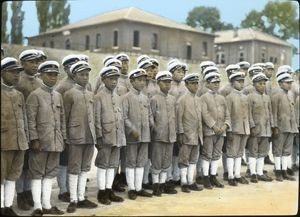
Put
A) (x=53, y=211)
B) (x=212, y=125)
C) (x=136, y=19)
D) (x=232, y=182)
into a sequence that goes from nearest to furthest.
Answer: (x=53, y=211) → (x=212, y=125) → (x=232, y=182) → (x=136, y=19)

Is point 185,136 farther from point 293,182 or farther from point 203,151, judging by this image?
point 293,182

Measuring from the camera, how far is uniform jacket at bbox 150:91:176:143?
7660mm

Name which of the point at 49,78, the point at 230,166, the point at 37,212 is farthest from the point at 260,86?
the point at 37,212

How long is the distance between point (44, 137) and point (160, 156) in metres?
2.30

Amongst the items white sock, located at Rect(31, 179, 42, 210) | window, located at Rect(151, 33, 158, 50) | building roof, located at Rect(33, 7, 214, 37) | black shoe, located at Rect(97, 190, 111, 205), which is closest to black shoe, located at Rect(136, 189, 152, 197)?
black shoe, located at Rect(97, 190, 111, 205)

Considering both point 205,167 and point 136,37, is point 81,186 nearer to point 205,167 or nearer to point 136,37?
point 205,167

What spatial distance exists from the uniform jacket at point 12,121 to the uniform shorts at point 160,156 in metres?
2.55

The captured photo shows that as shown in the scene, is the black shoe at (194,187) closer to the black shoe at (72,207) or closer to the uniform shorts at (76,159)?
the uniform shorts at (76,159)

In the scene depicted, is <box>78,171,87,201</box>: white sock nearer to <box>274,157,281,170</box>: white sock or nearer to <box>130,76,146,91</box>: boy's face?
<box>130,76,146,91</box>: boy's face

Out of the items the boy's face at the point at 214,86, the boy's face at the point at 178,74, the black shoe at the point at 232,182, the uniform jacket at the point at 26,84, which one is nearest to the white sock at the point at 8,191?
the uniform jacket at the point at 26,84

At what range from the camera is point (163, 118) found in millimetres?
7754

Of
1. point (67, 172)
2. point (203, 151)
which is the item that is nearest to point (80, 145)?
point (67, 172)

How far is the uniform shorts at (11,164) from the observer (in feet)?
18.0

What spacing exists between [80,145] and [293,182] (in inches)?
191
